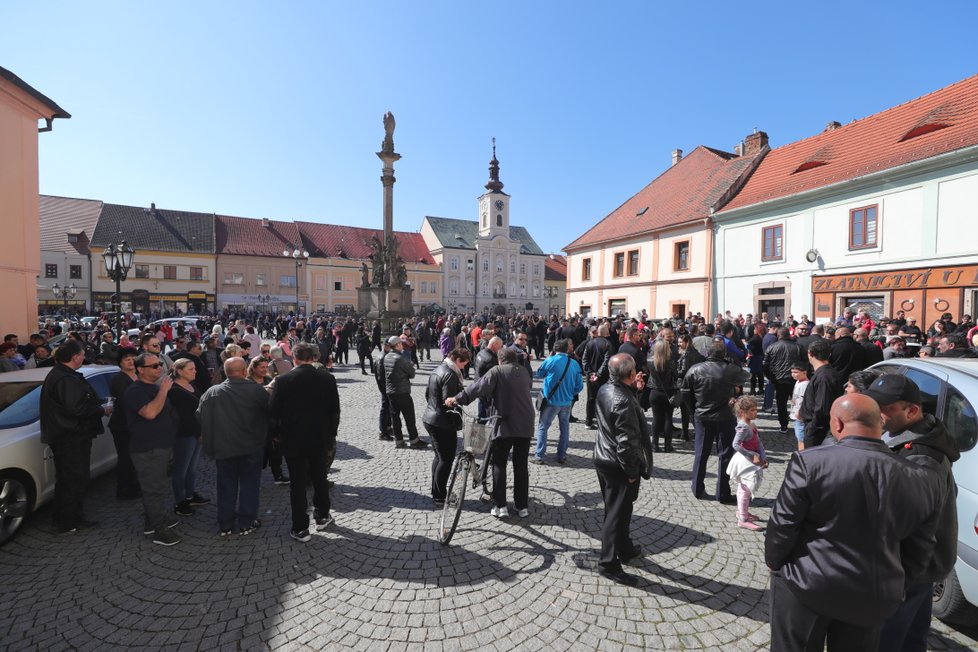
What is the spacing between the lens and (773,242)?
20.6 metres

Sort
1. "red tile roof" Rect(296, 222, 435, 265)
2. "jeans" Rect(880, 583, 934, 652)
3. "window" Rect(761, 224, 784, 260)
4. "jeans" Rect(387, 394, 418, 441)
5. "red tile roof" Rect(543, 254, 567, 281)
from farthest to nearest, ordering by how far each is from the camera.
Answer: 1. "red tile roof" Rect(543, 254, 567, 281)
2. "red tile roof" Rect(296, 222, 435, 265)
3. "window" Rect(761, 224, 784, 260)
4. "jeans" Rect(387, 394, 418, 441)
5. "jeans" Rect(880, 583, 934, 652)

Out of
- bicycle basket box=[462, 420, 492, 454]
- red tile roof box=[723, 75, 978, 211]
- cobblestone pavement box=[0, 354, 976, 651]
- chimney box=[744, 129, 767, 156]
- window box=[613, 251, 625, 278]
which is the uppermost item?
chimney box=[744, 129, 767, 156]

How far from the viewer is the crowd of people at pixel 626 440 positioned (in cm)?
204

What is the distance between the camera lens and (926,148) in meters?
15.4

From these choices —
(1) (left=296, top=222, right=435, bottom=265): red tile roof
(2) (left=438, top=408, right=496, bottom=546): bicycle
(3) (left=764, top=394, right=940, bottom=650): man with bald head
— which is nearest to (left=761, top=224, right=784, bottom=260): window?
(2) (left=438, top=408, right=496, bottom=546): bicycle

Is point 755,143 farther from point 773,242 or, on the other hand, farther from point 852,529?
point 852,529

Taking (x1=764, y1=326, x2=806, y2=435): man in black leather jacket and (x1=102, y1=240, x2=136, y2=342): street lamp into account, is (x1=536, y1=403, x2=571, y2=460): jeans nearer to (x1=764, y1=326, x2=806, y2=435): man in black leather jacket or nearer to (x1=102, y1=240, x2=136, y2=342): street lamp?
(x1=764, y1=326, x2=806, y2=435): man in black leather jacket

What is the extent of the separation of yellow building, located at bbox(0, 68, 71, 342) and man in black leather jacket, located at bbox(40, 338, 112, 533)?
1177cm

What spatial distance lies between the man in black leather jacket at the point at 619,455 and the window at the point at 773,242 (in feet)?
67.1

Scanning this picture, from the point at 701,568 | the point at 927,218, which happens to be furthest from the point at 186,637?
the point at 927,218

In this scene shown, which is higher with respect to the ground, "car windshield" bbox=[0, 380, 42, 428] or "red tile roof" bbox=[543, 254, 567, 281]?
"red tile roof" bbox=[543, 254, 567, 281]

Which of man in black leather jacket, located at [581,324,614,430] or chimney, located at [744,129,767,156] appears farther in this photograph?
chimney, located at [744,129,767,156]

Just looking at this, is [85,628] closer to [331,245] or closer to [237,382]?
[237,382]

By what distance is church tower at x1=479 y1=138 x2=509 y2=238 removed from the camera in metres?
65.5
